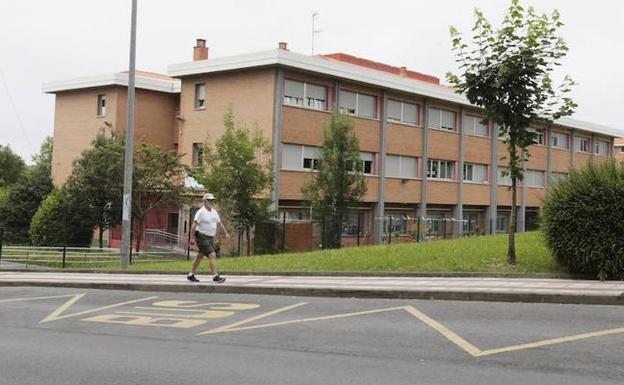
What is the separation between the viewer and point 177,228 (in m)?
38.4

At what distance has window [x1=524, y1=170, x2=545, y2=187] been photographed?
5153 centimetres

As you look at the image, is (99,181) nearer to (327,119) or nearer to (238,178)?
(238,178)

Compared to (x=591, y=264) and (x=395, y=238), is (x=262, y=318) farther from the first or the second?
(x=395, y=238)

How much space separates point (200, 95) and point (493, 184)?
20870 millimetres

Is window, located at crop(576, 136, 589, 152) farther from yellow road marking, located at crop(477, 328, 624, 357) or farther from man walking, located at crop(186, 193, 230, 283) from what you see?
yellow road marking, located at crop(477, 328, 624, 357)

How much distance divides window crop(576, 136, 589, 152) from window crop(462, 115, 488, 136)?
13940mm

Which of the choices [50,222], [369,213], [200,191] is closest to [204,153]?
[200,191]

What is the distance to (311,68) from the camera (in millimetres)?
33750

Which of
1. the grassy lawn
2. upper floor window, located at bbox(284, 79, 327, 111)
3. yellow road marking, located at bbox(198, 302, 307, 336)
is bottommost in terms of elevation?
yellow road marking, located at bbox(198, 302, 307, 336)

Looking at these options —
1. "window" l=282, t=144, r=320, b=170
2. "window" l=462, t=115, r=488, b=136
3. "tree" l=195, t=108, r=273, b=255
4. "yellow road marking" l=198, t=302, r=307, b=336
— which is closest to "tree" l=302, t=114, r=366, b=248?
"tree" l=195, t=108, r=273, b=255

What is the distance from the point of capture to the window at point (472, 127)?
148 ft

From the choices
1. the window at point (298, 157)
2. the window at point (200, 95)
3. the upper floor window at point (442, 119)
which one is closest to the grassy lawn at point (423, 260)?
the window at point (298, 157)

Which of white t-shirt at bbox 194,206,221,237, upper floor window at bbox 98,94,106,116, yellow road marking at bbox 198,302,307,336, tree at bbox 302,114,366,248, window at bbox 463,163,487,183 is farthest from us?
window at bbox 463,163,487,183

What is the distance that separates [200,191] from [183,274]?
16.9m
